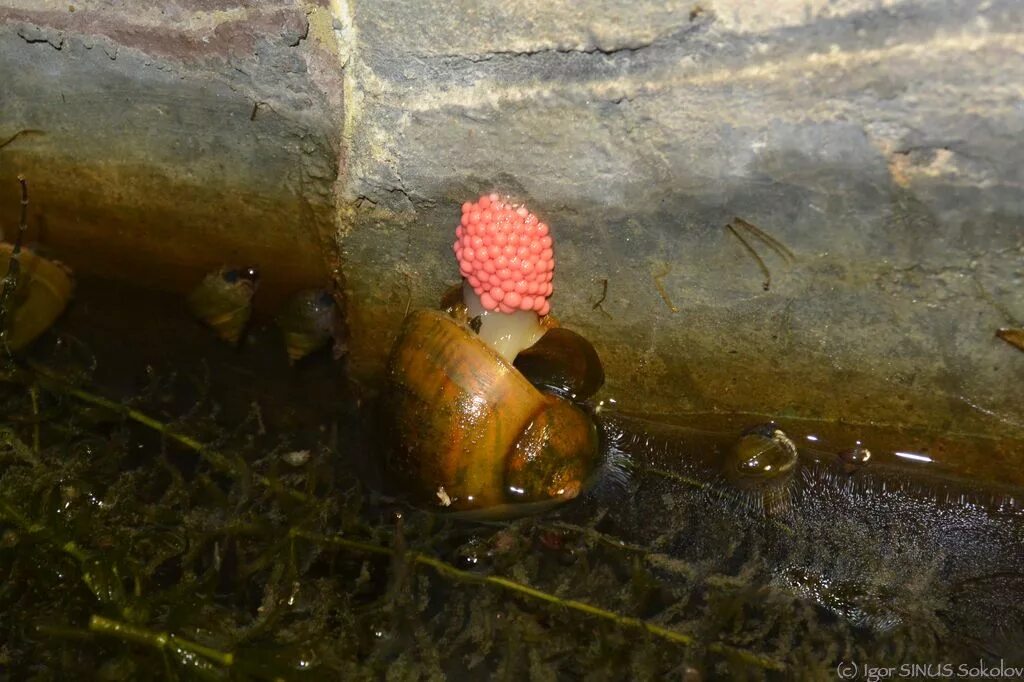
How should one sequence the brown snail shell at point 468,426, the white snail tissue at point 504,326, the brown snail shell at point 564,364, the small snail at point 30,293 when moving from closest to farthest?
the brown snail shell at point 468,426
the white snail tissue at point 504,326
the brown snail shell at point 564,364
the small snail at point 30,293

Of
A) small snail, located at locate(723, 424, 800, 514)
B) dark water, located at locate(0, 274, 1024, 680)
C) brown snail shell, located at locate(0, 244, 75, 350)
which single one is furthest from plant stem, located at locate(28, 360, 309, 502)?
small snail, located at locate(723, 424, 800, 514)

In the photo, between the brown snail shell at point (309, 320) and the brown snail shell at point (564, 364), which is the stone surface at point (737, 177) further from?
the brown snail shell at point (309, 320)

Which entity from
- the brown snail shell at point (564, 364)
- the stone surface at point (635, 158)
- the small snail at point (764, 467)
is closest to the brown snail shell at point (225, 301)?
the stone surface at point (635, 158)

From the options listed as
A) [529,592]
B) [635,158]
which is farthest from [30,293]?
[635,158]

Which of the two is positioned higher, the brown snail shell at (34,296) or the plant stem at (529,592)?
the brown snail shell at (34,296)

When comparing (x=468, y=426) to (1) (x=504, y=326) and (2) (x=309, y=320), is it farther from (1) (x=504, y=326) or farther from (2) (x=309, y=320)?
(2) (x=309, y=320)

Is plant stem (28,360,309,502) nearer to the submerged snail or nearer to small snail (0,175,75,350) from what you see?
small snail (0,175,75,350)
